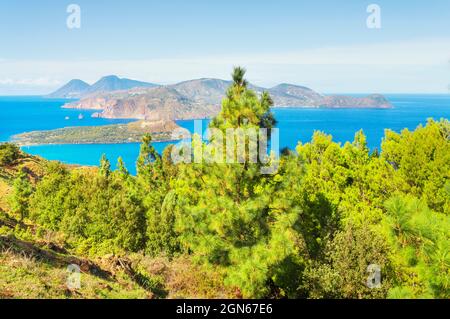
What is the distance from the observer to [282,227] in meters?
11.4

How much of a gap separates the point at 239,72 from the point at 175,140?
180m

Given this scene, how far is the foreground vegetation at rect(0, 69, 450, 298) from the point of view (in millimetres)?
8809

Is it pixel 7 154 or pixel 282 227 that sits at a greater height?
pixel 282 227

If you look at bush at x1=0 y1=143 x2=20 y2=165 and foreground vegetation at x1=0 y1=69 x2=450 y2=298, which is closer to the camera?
foreground vegetation at x1=0 y1=69 x2=450 y2=298

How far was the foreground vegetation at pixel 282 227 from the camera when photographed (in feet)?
28.9

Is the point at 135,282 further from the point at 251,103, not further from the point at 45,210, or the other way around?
the point at 45,210

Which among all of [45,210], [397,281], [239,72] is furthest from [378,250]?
[45,210]

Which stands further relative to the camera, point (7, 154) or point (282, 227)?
point (7, 154)

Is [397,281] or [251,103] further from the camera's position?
[397,281]

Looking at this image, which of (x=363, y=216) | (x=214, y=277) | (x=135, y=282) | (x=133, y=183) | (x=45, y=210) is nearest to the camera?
(x=135, y=282)

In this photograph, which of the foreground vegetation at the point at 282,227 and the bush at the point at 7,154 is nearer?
the foreground vegetation at the point at 282,227

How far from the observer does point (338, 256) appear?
494 inches
